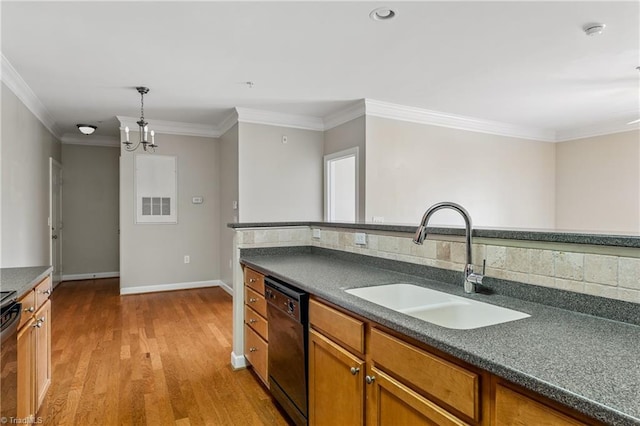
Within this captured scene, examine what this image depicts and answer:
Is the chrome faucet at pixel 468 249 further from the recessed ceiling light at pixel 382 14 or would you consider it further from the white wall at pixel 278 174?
the white wall at pixel 278 174

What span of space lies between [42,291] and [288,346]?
156 cm

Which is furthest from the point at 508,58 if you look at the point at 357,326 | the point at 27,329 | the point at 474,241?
the point at 27,329

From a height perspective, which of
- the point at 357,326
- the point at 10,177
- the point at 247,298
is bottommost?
the point at 247,298

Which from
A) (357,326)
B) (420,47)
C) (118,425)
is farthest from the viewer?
(420,47)

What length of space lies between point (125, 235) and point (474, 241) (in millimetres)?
5135

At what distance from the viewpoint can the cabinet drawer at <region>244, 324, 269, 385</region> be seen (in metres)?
2.43

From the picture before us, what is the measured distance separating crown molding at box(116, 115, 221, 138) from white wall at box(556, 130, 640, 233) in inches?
225

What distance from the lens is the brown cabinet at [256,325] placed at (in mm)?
2412

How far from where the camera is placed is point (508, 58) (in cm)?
323

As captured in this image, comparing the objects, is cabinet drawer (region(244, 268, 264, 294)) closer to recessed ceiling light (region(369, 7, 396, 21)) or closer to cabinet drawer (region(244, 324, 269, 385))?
cabinet drawer (region(244, 324, 269, 385))

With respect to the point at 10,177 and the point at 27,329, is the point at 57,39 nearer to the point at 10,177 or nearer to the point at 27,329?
the point at 10,177

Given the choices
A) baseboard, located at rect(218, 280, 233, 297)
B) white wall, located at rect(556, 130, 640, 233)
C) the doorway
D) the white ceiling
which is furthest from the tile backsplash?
white wall, located at rect(556, 130, 640, 233)

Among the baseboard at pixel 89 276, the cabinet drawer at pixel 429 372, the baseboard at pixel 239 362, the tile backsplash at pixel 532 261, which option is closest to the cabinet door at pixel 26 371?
the baseboard at pixel 239 362

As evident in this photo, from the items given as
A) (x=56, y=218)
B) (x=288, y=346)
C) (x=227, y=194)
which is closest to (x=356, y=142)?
(x=227, y=194)
